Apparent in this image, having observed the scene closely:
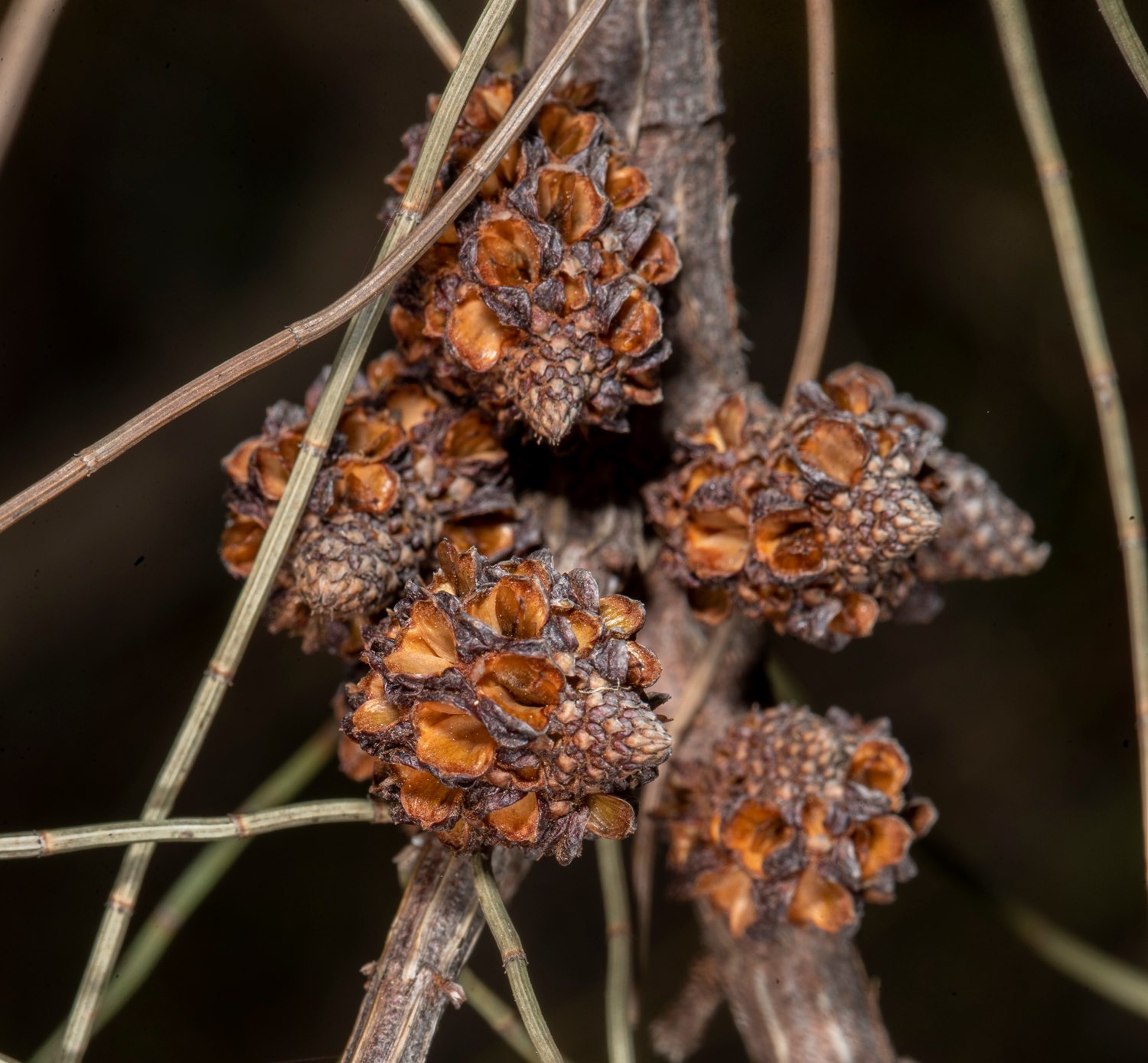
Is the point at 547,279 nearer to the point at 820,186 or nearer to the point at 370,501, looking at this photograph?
the point at 370,501

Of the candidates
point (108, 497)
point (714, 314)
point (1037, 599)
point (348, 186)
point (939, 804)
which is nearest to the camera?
point (714, 314)

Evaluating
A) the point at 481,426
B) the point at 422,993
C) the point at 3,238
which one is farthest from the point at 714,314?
the point at 3,238

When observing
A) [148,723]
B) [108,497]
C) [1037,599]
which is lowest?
[1037,599]

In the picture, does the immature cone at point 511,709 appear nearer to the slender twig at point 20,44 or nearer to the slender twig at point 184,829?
the slender twig at point 184,829

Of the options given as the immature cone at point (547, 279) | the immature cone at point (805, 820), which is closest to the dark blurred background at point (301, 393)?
the immature cone at point (547, 279)

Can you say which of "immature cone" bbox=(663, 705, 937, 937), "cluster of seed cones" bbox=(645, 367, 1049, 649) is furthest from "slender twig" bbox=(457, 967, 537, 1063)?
"cluster of seed cones" bbox=(645, 367, 1049, 649)

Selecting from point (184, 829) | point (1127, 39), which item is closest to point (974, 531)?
point (1127, 39)

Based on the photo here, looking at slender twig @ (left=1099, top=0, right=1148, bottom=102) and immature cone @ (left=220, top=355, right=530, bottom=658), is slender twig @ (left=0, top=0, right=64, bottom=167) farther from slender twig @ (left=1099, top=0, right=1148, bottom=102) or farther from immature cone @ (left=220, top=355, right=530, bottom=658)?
slender twig @ (left=1099, top=0, right=1148, bottom=102)

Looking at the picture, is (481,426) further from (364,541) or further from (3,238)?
(3,238)
